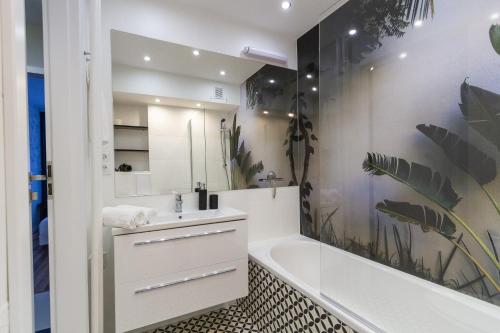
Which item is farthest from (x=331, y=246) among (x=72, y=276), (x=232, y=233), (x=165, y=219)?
(x=72, y=276)

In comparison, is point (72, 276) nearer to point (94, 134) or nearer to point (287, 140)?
point (94, 134)

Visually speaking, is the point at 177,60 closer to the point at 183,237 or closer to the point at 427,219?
the point at 183,237

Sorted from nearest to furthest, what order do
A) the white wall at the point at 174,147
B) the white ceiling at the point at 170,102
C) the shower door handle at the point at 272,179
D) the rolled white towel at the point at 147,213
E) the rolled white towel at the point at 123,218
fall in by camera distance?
the rolled white towel at the point at 123,218 < the rolled white towel at the point at 147,213 < the white ceiling at the point at 170,102 < the white wall at the point at 174,147 < the shower door handle at the point at 272,179

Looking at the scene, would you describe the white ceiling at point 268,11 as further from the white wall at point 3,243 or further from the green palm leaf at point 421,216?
the white wall at point 3,243

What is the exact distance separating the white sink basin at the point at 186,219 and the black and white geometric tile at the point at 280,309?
0.50 m

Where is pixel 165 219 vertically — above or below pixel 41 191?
below

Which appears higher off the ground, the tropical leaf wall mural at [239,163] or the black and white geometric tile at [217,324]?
the tropical leaf wall mural at [239,163]

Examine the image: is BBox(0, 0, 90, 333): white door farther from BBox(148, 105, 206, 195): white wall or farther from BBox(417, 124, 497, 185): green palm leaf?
BBox(417, 124, 497, 185): green palm leaf

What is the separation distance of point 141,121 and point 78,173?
32.4 inches

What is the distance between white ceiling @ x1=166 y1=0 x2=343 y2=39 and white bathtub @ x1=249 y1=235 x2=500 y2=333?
6.95 feet

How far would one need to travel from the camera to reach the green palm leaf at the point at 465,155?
→ 1.34 meters

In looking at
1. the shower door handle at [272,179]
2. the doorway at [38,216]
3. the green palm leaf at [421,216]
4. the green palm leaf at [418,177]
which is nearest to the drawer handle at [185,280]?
the doorway at [38,216]

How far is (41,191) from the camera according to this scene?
1.64 metres

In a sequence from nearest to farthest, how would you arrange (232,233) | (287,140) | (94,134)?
(94,134), (232,233), (287,140)
